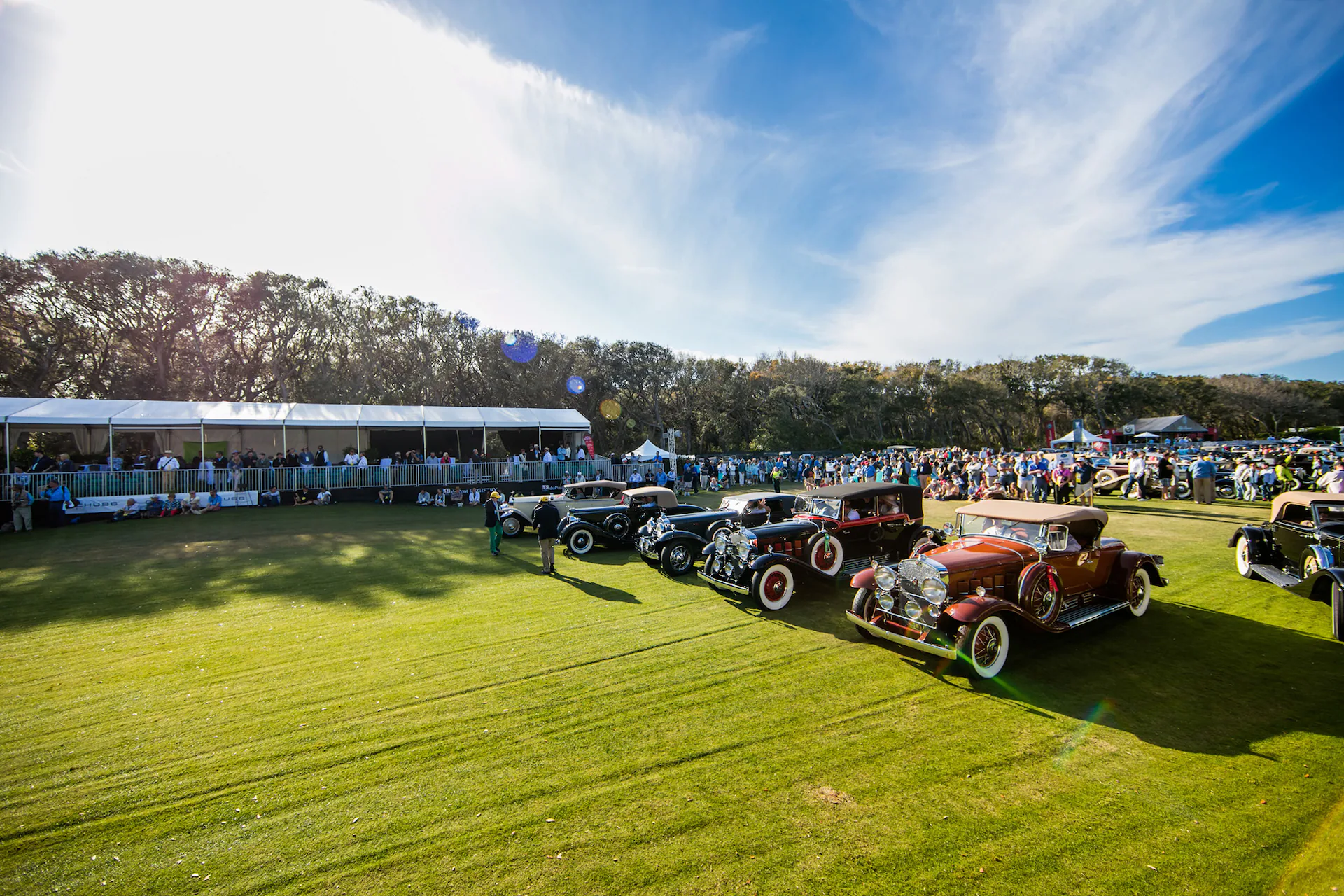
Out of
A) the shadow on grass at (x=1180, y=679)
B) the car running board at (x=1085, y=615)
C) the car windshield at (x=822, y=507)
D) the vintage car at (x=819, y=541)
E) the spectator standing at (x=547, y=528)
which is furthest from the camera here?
the spectator standing at (x=547, y=528)

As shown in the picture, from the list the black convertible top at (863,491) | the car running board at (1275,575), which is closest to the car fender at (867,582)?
the black convertible top at (863,491)

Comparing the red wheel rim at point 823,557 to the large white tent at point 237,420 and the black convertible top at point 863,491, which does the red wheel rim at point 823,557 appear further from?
the large white tent at point 237,420

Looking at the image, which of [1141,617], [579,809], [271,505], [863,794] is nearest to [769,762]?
[863,794]

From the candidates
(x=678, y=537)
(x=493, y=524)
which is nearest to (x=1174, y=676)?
(x=678, y=537)

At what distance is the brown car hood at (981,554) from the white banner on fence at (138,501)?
23.1 metres

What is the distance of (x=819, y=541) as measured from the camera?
963cm

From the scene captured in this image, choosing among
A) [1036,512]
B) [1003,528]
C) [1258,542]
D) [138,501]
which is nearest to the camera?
[1036,512]

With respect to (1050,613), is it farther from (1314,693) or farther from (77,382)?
(77,382)

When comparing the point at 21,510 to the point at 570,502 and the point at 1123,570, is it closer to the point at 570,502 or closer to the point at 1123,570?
the point at 570,502

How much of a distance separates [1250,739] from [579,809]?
572 centimetres

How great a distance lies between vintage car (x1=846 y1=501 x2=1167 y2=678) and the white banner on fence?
22256 mm

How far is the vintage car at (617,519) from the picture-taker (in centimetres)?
1329

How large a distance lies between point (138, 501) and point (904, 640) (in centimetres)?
2366

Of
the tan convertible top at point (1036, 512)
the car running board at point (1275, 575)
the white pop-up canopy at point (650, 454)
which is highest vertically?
the white pop-up canopy at point (650, 454)
